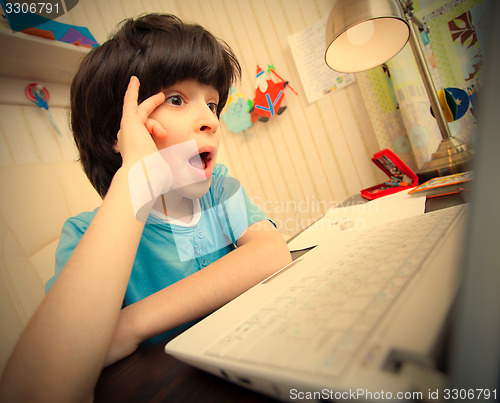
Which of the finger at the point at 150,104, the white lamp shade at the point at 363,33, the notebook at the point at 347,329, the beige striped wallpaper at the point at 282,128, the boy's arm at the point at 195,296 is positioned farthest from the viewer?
the beige striped wallpaper at the point at 282,128

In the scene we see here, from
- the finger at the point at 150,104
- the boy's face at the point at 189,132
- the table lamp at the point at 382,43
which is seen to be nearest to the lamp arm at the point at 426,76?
the table lamp at the point at 382,43

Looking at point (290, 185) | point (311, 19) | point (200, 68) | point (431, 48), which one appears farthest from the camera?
point (290, 185)

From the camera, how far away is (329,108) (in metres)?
1.40

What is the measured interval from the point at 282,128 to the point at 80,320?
1431mm

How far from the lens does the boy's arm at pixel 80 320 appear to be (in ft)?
0.86

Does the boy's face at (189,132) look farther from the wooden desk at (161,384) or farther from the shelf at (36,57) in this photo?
the shelf at (36,57)

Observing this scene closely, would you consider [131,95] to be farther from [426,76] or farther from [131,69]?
[426,76]

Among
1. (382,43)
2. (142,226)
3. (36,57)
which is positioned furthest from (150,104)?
(382,43)

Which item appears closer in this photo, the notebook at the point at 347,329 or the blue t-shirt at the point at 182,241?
the notebook at the point at 347,329

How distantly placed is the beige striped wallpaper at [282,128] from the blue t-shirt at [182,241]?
74 centimetres

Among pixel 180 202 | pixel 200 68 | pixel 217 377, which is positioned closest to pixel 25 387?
pixel 217 377

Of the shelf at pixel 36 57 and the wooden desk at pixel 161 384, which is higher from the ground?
the shelf at pixel 36 57

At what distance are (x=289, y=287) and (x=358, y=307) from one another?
0.13 metres

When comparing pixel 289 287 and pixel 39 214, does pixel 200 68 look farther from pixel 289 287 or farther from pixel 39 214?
pixel 39 214
